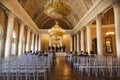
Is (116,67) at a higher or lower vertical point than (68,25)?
lower

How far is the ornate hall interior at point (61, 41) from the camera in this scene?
270 inches

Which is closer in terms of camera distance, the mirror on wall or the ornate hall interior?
the ornate hall interior

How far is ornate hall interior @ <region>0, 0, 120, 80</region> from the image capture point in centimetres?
686

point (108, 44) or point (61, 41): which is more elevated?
A: point (61, 41)

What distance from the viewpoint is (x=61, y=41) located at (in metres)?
31.3

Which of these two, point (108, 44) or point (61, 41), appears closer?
point (108, 44)

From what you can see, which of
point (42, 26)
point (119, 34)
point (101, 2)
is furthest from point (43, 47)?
point (119, 34)

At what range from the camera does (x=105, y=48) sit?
19.2 m

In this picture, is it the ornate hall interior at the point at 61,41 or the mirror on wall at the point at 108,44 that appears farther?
the mirror on wall at the point at 108,44

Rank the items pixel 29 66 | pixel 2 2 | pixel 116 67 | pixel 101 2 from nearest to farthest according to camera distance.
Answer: pixel 29 66 → pixel 116 67 → pixel 2 2 → pixel 101 2

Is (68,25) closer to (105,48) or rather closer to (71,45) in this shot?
(71,45)

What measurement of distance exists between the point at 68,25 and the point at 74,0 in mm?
12156

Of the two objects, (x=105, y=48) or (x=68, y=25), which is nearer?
(x=105, y=48)

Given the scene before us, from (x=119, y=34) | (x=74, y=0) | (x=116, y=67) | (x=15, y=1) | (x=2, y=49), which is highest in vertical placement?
(x=74, y=0)
